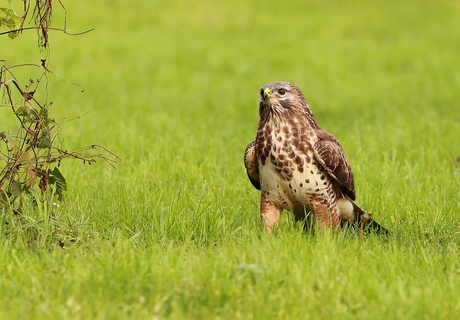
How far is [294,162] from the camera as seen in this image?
17.5ft

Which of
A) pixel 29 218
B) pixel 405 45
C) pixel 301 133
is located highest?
pixel 405 45

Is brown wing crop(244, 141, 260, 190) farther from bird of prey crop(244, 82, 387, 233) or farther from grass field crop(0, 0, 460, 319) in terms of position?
grass field crop(0, 0, 460, 319)

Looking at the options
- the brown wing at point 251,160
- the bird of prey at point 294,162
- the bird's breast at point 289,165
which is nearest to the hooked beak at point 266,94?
the bird of prey at point 294,162

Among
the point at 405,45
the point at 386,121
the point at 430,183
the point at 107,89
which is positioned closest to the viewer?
the point at 430,183

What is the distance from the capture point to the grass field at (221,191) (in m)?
4.27

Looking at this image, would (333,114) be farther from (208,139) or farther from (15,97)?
(15,97)

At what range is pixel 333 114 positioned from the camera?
12.1 meters

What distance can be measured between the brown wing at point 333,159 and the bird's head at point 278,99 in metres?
0.28

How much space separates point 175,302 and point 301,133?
5.55 feet

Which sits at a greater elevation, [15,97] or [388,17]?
[388,17]

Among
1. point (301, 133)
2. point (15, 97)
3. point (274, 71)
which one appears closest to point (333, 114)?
point (274, 71)

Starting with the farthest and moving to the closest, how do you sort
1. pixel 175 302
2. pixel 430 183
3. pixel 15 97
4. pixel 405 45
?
pixel 405 45, pixel 15 97, pixel 430 183, pixel 175 302

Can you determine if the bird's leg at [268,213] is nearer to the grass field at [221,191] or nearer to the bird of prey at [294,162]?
the bird of prey at [294,162]

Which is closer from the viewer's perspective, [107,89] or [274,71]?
[107,89]
